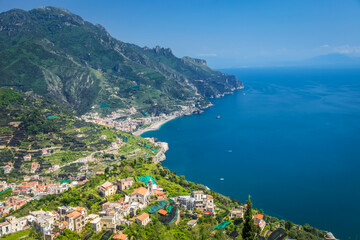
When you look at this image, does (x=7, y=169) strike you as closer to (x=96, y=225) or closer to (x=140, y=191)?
(x=140, y=191)

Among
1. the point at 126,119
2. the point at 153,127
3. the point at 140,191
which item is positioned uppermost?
the point at 140,191

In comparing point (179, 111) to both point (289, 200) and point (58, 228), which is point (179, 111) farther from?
point (58, 228)

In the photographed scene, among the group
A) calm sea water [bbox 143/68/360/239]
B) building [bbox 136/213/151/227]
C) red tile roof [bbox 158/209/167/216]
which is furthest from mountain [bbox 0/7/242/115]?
building [bbox 136/213/151/227]

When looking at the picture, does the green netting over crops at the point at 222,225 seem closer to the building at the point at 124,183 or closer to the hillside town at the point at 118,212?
the hillside town at the point at 118,212

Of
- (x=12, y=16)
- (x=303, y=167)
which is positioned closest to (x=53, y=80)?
(x=12, y=16)

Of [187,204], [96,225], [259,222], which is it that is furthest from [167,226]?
[259,222]

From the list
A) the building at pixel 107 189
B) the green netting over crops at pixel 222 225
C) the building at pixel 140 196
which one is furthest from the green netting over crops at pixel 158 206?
the building at pixel 107 189
